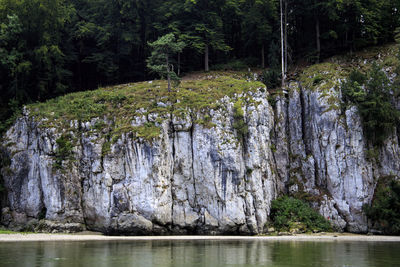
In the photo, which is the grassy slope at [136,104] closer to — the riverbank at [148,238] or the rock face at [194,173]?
the rock face at [194,173]

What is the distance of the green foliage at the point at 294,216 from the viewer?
108ft

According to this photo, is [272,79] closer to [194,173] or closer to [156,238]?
[194,173]

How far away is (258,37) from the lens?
48.1 metres

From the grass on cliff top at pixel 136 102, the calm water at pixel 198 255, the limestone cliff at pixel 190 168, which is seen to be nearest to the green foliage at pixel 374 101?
the limestone cliff at pixel 190 168

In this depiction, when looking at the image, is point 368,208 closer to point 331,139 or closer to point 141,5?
point 331,139

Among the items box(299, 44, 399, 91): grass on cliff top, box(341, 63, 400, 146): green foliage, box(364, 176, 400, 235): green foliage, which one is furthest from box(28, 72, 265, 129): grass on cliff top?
box(364, 176, 400, 235): green foliage

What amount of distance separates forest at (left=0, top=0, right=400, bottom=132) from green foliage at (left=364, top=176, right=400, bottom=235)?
19.1 metres

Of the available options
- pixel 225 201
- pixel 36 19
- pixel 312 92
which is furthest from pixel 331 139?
pixel 36 19

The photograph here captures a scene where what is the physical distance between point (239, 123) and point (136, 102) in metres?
10.7

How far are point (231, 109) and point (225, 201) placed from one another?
9464mm

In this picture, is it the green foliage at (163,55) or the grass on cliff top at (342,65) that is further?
the grass on cliff top at (342,65)

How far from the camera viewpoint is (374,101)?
115 ft

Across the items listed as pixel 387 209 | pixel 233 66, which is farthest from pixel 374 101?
pixel 233 66

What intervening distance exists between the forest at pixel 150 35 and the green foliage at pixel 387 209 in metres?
19.1
